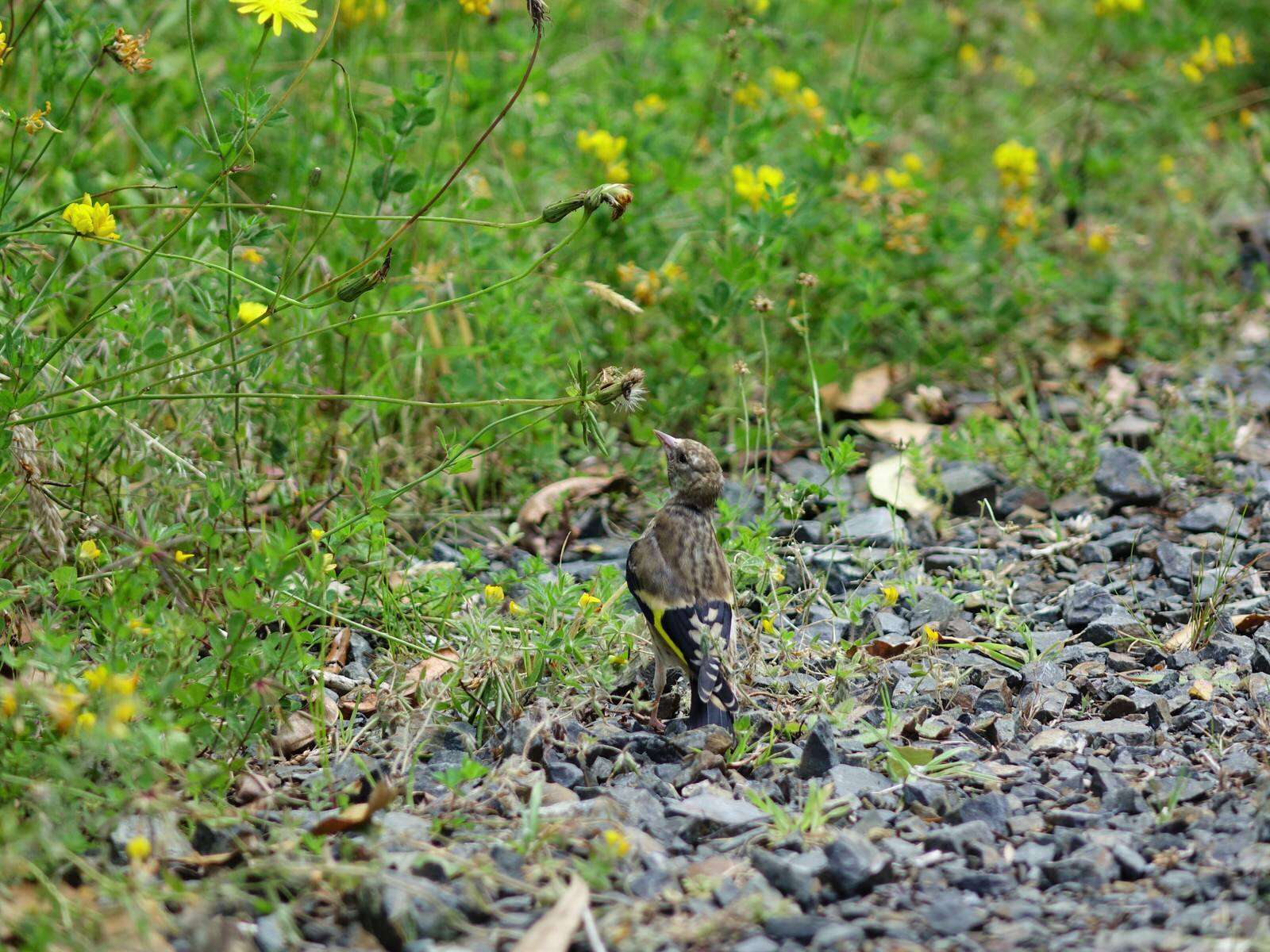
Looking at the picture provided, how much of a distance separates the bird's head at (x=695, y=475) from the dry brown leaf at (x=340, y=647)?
1.15m

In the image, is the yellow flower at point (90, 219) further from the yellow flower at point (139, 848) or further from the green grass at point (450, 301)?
the yellow flower at point (139, 848)

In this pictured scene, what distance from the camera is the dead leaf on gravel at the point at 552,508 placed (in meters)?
5.08

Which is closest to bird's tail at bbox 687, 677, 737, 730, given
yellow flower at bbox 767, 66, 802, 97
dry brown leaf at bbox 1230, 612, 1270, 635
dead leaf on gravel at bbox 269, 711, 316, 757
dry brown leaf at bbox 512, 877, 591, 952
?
dry brown leaf at bbox 512, 877, 591, 952

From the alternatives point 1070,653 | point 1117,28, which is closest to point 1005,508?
point 1070,653

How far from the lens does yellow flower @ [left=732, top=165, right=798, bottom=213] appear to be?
5.31 m

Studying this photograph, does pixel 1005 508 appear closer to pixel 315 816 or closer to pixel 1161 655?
pixel 1161 655

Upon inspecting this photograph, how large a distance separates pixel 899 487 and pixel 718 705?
1880 millimetres

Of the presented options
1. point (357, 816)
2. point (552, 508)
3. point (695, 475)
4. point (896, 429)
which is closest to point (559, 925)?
point (357, 816)

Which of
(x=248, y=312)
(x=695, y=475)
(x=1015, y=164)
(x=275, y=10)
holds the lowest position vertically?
(x=695, y=475)

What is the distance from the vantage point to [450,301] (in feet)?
11.5

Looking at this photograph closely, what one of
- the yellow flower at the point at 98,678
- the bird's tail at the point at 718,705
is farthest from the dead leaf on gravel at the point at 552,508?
the yellow flower at the point at 98,678

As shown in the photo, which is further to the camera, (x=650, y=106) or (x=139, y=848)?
(x=650, y=106)

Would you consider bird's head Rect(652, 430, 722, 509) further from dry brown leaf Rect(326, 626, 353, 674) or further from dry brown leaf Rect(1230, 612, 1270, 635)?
dry brown leaf Rect(1230, 612, 1270, 635)

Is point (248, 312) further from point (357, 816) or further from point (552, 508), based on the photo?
point (357, 816)
